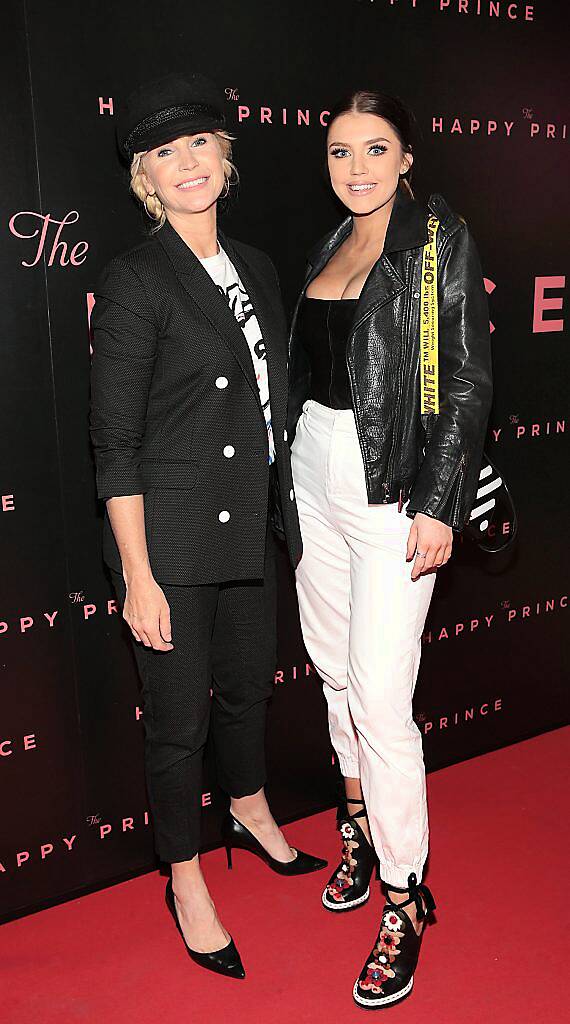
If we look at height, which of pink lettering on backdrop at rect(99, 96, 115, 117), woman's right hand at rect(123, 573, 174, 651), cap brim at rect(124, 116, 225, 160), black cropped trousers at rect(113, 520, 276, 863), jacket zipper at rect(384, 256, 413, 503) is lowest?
black cropped trousers at rect(113, 520, 276, 863)

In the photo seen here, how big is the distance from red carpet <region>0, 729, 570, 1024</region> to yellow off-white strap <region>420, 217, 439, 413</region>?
1.32m

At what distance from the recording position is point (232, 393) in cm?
210

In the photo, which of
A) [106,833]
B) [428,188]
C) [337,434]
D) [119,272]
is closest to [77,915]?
[106,833]

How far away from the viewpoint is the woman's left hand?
2123 millimetres

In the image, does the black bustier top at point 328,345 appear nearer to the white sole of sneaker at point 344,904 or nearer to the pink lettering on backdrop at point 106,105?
the pink lettering on backdrop at point 106,105

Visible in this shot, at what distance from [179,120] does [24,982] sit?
1.98 m

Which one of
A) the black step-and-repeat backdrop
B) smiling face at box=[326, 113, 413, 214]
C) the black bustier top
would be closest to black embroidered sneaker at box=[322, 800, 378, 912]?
the black step-and-repeat backdrop

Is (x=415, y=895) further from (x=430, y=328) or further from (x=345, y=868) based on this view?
(x=430, y=328)

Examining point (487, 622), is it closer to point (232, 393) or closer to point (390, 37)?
point (232, 393)

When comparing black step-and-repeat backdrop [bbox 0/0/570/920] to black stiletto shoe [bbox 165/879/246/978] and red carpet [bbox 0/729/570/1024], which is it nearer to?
red carpet [bbox 0/729/570/1024]

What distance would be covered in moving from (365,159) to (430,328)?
15.7 inches

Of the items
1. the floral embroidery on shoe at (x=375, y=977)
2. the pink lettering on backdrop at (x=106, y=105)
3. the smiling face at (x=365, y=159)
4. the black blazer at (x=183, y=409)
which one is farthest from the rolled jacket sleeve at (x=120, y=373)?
the floral embroidery on shoe at (x=375, y=977)

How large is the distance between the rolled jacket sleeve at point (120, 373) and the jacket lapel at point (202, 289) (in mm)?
105

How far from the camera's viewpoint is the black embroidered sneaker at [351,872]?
2.54m
